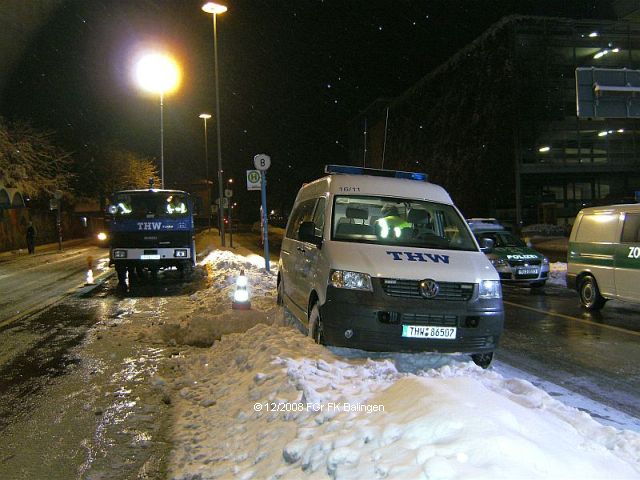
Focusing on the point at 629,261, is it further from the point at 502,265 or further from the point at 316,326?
the point at 316,326

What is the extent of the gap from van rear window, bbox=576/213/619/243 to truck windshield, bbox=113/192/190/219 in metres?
10.0

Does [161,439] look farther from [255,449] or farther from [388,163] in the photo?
[388,163]

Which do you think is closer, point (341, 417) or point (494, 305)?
point (341, 417)

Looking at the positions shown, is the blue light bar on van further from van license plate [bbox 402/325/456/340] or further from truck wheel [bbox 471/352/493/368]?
truck wheel [bbox 471/352/493/368]

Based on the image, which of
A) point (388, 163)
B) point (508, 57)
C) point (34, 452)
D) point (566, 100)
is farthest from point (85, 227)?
point (34, 452)

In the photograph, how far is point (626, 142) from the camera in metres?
40.9

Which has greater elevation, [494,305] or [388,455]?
[494,305]

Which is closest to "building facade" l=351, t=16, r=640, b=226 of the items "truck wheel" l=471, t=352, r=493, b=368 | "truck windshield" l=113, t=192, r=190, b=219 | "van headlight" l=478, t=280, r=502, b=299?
"truck windshield" l=113, t=192, r=190, b=219

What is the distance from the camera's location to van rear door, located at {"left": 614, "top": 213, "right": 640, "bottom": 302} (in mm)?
9188

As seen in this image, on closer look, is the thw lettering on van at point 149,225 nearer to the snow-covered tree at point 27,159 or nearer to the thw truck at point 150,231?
the thw truck at point 150,231

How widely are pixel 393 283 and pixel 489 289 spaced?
106cm

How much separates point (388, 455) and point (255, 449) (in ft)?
3.61

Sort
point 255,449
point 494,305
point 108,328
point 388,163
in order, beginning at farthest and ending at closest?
point 388,163, point 108,328, point 494,305, point 255,449

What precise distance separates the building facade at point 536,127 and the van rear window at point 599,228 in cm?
2756
